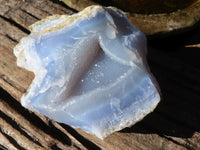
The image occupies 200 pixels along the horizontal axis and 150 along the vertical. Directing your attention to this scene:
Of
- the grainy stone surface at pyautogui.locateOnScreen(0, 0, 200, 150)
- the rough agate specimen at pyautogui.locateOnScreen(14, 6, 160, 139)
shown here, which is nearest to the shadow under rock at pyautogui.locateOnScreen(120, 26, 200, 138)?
the grainy stone surface at pyautogui.locateOnScreen(0, 0, 200, 150)

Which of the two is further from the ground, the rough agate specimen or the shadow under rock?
the rough agate specimen

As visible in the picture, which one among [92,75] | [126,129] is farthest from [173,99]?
[92,75]

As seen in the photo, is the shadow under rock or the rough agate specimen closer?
the rough agate specimen

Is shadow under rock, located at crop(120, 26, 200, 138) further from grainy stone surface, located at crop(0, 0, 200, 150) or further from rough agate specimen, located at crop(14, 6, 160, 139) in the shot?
rough agate specimen, located at crop(14, 6, 160, 139)

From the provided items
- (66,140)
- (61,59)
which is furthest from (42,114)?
(61,59)

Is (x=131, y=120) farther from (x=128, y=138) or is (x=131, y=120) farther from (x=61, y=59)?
(x=61, y=59)

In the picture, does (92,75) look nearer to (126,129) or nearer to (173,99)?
(126,129)

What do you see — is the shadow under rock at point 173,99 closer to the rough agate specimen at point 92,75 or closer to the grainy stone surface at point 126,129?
the grainy stone surface at point 126,129

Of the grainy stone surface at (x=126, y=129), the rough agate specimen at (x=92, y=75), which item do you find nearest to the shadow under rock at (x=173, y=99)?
the grainy stone surface at (x=126, y=129)
